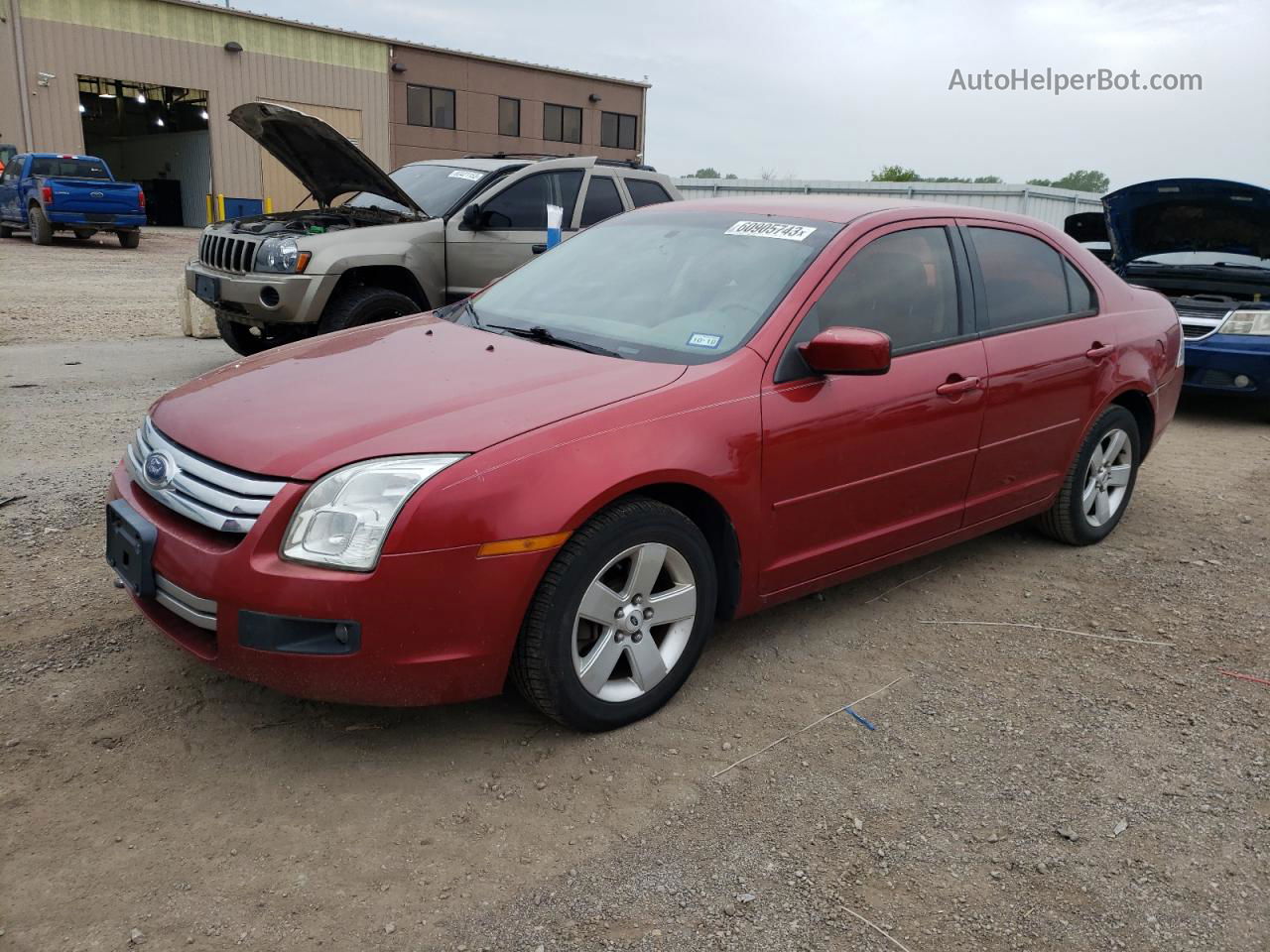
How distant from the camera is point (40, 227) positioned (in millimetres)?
20984

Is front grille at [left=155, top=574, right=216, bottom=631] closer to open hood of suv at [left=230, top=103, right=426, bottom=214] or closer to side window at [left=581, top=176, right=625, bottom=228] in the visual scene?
open hood of suv at [left=230, top=103, right=426, bottom=214]

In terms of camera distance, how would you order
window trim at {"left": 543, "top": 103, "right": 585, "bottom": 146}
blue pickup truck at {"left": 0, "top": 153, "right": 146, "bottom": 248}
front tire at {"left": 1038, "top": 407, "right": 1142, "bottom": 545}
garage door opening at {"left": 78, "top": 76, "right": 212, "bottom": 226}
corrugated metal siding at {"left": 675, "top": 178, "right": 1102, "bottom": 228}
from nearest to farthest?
front tire at {"left": 1038, "top": 407, "right": 1142, "bottom": 545}, corrugated metal siding at {"left": 675, "top": 178, "right": 1102, "bottom": 228}, blue pickup truck at {"left": 0, "top": 153, "right": 146, "bottom": 248}, garage door opening at {"left": 78, "top": 76, "right": 212, "bottom": 226}, window trim at {"left": 543, "top": 103, "right": 585, "bottom": 146}

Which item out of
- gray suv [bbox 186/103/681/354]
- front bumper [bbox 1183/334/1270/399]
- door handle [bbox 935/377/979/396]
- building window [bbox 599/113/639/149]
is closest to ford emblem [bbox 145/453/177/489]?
door handle [bbox 935/377/979/396]

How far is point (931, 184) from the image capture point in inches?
790

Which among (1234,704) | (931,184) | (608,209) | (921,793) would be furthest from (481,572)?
(931,184)

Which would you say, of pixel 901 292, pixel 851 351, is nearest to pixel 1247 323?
pixel 901 292

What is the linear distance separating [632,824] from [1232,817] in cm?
166

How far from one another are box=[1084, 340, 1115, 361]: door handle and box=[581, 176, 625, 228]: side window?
4752 millimetres

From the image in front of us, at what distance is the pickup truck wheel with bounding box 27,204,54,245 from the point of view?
2081 centimetres

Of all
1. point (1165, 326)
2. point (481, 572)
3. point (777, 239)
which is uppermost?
point (777, 239)

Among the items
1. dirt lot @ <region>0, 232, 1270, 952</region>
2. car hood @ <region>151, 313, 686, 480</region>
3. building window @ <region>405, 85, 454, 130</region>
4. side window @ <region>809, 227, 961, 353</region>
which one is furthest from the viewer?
building window @ <region>405, 85, 454, 130</region>

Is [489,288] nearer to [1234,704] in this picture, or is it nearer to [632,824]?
[632,824]

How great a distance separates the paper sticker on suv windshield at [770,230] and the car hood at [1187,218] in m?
5.17

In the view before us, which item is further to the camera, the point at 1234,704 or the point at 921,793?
the point at 1234,704
